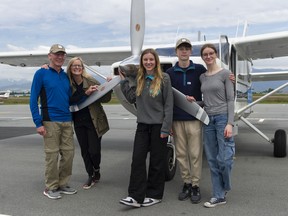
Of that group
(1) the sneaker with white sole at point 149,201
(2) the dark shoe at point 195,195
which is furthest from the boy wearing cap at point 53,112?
(2) the dark shoe at point 195,195

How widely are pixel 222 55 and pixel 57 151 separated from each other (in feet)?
10.4

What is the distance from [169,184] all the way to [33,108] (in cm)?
208

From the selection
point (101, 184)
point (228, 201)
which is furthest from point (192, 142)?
point (101, 184)

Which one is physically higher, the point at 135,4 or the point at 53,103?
the point at 135,4

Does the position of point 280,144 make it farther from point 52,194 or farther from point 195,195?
point 52,194

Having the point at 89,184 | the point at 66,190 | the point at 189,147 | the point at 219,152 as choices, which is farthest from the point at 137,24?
the point at 66,190

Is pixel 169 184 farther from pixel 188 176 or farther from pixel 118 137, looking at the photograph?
pixel 118 137

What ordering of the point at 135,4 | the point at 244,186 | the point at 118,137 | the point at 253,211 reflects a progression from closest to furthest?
1. the point at 253,211
2. the point at 244,186
3. the point at 135,4
4. the point at 118,137

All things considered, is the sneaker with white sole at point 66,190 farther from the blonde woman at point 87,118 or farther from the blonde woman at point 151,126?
the blonde woman at point 151,126

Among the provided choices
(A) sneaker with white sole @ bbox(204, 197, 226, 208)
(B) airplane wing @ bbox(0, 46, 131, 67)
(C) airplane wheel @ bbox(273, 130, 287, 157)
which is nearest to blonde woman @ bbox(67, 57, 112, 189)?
(A) sneaker with white sole @ bbox(204, 197, 226, 208)

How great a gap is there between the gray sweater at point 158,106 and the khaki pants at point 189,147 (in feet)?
0.94

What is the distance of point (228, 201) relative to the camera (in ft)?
13.1

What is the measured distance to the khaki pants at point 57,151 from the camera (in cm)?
423

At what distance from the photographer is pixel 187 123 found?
4.02m
